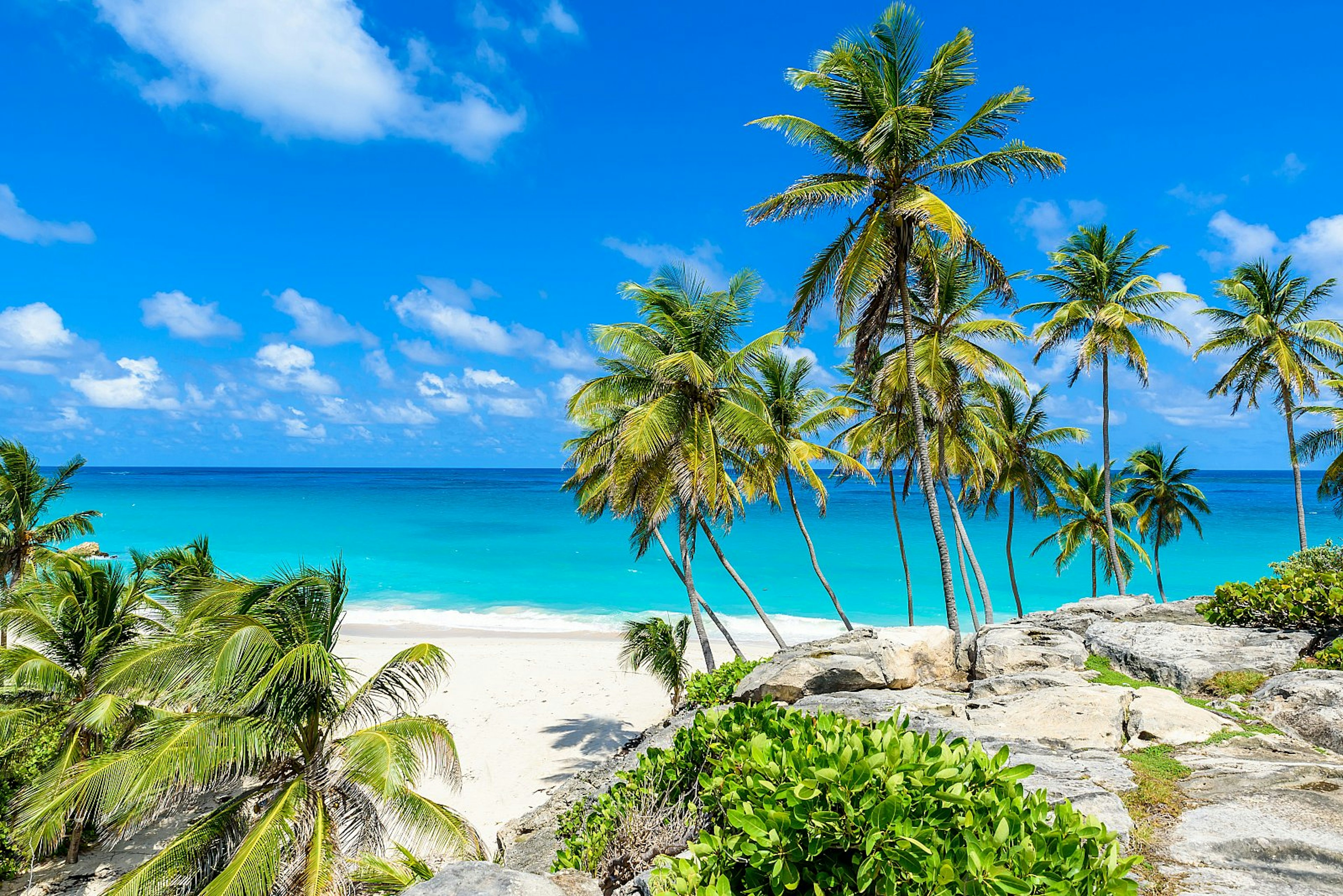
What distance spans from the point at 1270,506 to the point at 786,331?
105 metres

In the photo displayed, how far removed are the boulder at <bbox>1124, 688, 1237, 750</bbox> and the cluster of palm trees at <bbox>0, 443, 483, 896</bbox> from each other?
7.99 meters

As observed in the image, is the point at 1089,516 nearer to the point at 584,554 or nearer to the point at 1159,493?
the point at 1159,493

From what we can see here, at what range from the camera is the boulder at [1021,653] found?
10.4m

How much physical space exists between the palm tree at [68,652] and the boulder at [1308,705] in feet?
51.1

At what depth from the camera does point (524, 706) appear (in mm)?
18766

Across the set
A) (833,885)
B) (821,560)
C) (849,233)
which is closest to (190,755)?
(833,885)

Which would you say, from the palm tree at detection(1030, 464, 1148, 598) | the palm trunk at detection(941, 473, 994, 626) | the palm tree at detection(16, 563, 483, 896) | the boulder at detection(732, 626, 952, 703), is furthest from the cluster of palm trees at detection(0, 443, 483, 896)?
the palm tree at detection(1030, 464, 1148, 598)

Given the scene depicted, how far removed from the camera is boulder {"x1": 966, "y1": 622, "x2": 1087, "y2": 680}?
10.4m

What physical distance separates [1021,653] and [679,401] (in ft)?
27.5

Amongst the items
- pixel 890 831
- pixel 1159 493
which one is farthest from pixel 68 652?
pixel 1159 493

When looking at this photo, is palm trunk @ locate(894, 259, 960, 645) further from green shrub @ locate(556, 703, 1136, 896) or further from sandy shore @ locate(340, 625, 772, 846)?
green shrub @ locate(556, 703, 1136, 896)

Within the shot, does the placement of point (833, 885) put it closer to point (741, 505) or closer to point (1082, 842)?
point (1082, 842)

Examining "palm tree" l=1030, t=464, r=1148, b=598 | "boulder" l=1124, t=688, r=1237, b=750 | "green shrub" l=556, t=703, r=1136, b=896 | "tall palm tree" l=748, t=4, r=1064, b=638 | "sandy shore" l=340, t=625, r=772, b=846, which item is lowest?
"sandy shore" l=340, t=625, r=772, b=846

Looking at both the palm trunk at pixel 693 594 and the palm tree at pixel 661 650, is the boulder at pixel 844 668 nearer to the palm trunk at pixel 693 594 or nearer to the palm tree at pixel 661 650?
the palm tree at pixel 661 650
